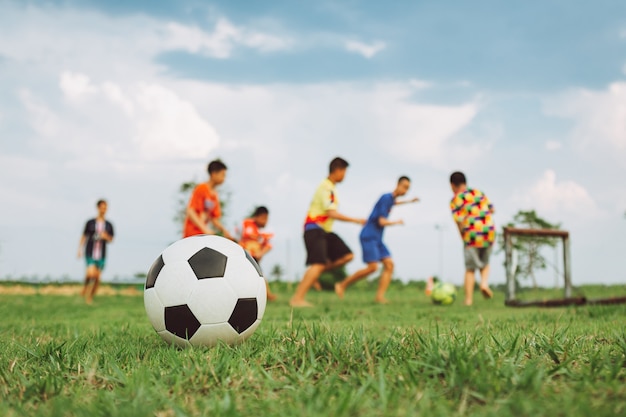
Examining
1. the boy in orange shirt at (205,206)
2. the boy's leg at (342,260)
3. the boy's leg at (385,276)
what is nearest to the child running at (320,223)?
the boy's leg at (342,260)

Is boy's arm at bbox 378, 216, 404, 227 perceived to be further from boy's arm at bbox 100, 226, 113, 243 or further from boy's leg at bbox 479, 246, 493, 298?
boy's arm at bbox 100, 226, 113, 243

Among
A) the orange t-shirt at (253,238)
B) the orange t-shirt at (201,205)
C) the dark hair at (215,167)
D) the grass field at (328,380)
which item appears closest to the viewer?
the grass field at (328,380)

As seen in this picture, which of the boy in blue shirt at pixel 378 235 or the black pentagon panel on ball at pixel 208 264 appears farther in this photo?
the boy in blue shirt at pixel 378 235

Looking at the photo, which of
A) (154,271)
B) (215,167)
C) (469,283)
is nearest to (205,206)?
(215,167)

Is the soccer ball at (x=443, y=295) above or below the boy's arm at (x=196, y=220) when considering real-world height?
below

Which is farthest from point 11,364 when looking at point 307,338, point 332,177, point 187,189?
point 187,189

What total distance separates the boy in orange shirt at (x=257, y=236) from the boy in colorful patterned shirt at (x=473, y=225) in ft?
13.0

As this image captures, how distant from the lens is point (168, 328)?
3936 millimetres

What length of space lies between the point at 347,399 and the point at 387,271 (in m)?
8.90

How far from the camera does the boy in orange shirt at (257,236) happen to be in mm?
12211

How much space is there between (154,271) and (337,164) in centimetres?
603

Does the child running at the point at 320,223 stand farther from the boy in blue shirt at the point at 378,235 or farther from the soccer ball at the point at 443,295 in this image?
the soccer ball at the point at 443,295

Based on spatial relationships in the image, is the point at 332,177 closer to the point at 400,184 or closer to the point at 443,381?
the point at 400,184

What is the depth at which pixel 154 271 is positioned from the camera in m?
4.11
